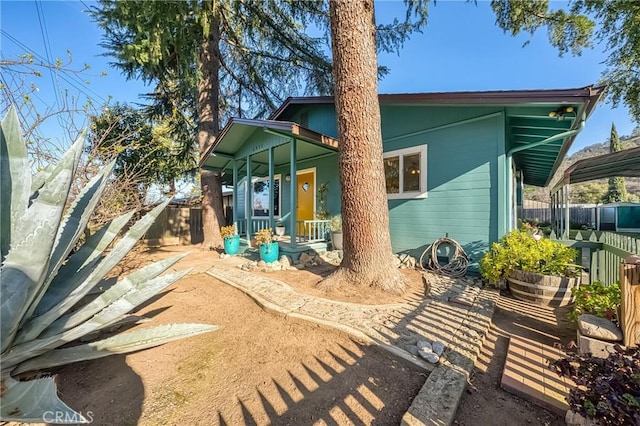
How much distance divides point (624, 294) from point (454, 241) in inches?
130

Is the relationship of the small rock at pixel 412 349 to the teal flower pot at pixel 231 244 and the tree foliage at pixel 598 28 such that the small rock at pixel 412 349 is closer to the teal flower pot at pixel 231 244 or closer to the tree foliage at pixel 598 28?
the teal flower pot at pixel 231 244

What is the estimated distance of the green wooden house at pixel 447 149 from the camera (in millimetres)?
4703

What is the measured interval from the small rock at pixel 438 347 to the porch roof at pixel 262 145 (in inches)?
179

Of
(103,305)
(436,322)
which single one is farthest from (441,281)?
(103,305)

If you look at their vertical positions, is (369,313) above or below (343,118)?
below

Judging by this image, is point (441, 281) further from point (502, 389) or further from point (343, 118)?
point (343, 118)

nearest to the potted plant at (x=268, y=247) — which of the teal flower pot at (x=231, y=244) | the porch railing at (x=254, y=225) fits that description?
the teal flower pot at (x=231, y=244)

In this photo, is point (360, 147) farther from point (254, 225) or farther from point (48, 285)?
point (254, 225)

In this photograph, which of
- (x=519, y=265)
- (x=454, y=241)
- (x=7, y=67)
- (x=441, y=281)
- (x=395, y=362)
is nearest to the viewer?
(x=395, y=362)

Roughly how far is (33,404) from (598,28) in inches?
664

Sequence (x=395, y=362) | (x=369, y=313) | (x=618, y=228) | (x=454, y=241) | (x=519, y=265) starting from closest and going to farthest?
1. (x=395, y=362)
2. (x=369, y=313)
3. (x=519, y=265)
4. (x=454, y=241)
5. (x=618, y=228)

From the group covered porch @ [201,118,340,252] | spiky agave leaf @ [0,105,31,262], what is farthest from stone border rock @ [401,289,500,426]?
covered porch @ [201,118,340,252]

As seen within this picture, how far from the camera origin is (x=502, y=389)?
2.12 metres

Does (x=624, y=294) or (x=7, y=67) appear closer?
(x=624, y=294)
